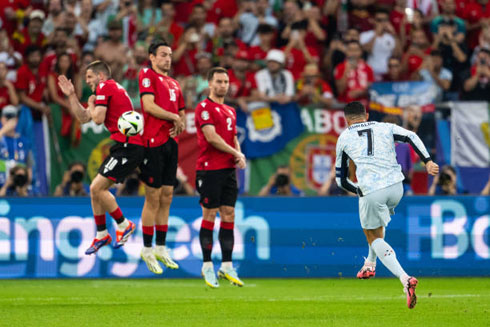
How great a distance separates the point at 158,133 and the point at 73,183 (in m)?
4.39

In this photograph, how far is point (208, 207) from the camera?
12.8 m

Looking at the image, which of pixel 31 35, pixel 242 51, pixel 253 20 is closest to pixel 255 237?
pixel 242 51

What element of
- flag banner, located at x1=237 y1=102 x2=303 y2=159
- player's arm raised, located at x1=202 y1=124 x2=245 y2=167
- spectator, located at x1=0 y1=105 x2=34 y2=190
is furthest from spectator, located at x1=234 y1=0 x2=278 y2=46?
player's arm raised, located at x1=202 y1=124 x2=245 y2=167

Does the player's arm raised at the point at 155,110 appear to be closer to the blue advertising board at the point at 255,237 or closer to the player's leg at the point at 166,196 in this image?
the player's leg at the point at 166,196

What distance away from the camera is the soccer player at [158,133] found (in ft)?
39.5

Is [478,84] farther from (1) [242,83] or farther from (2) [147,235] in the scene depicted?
(2) [147,235]

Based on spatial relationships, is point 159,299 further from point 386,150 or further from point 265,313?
point 386,150

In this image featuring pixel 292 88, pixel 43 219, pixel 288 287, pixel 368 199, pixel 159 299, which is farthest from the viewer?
pixel 292 88

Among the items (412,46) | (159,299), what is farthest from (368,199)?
(412,46)


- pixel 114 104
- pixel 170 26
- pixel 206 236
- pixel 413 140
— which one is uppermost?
pixel 170 26

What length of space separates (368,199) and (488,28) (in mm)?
10837

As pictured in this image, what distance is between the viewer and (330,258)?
15.0 m

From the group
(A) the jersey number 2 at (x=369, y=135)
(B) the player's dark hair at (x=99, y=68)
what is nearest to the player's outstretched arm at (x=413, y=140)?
(A) the jersey number 2 at (x=369, y=135)

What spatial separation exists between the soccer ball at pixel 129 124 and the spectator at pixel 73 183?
4.64 meters
